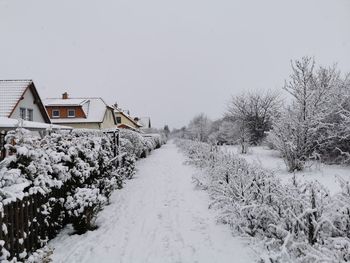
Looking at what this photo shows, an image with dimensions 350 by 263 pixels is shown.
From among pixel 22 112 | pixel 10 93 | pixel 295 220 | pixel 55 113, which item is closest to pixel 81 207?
pixel 295 220

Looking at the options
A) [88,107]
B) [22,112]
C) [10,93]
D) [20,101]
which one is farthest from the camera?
[88,107]

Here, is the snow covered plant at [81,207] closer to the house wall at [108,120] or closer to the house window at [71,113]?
the house window at [71,113]

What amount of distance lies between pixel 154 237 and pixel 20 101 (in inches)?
769

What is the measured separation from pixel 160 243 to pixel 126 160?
7285 millimetres

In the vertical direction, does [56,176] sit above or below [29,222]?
above

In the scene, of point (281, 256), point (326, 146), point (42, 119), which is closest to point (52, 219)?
point (281, 256)

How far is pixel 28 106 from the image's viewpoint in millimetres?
22500

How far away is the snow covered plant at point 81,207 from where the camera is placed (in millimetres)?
5512

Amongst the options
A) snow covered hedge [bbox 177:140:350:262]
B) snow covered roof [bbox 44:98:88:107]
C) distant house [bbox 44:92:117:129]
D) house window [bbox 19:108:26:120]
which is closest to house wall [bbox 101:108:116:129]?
distant house [bbox 44:92:117:129]

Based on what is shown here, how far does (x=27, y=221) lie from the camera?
4254mm

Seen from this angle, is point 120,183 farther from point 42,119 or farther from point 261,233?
point 42,119

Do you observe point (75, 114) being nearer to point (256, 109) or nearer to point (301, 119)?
point (256, 109)

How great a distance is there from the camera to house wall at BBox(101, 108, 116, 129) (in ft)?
121

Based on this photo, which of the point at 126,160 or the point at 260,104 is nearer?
the point at 126,160
